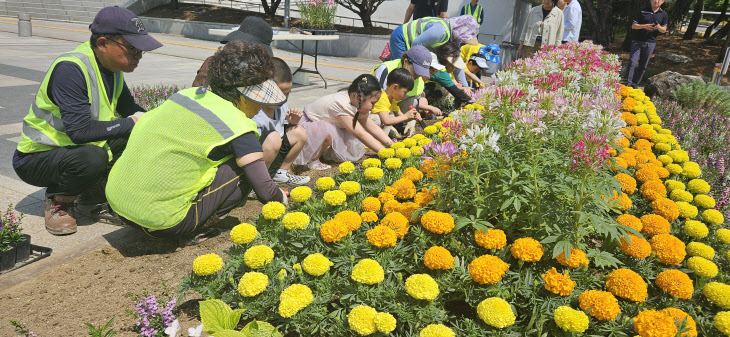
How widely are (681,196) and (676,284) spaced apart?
1.23m

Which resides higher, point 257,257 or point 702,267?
point 702,267

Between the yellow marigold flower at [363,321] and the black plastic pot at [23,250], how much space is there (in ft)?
6.44

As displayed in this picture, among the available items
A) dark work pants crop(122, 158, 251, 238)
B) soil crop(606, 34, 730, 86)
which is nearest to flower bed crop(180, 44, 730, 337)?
dark work pants crop(122, 158, 251, 238)

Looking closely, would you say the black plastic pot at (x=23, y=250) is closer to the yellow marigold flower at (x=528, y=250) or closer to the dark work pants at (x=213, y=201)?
the dark work pants at (x=213, y=201)

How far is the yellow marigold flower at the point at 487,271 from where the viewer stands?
6.31ft

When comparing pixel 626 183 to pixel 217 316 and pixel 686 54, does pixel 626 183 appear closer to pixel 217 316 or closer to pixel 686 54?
pixel 217 316

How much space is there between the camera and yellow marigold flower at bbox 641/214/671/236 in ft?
7.90

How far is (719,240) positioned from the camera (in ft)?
8.27

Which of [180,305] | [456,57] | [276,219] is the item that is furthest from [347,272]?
[456,57]

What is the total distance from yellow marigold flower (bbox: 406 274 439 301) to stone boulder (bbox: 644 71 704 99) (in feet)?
28.4

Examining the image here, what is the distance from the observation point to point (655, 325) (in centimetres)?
166

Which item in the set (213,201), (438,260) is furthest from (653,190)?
(213,201)

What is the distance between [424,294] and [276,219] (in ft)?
3.33

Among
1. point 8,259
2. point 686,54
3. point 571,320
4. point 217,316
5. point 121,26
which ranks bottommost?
point 8,259
